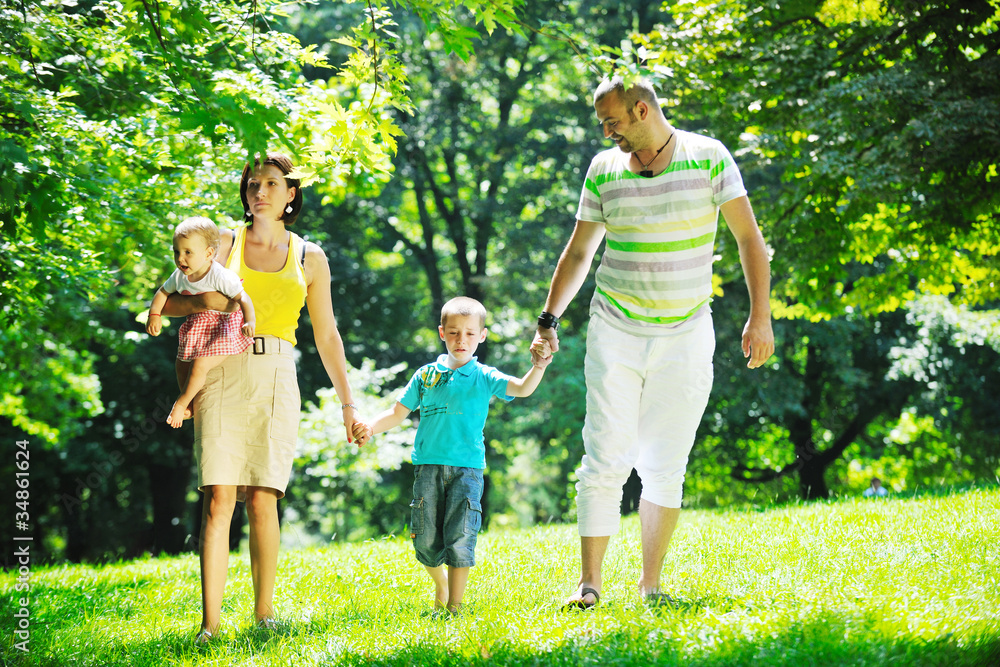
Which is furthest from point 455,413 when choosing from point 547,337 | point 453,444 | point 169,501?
point 169,501

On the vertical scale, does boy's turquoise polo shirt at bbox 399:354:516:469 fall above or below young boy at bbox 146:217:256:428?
below

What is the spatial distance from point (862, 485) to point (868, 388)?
6384 mm

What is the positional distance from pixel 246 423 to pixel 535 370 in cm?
142

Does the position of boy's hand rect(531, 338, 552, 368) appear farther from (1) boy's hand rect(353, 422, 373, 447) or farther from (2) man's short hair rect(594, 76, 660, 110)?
(2) man's short hair rect(594, 76, 660, 110)

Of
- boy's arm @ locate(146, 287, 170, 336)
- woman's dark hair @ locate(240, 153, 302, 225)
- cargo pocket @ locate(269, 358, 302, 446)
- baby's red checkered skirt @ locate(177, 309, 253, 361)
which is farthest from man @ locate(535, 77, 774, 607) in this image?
boy's arm @ locate(146, 287, 170, 336)

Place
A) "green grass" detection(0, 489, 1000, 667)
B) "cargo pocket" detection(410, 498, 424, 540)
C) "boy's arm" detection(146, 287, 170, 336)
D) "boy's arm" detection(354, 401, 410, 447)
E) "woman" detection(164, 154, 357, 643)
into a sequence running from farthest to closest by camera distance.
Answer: "boy's arm" detection(354, 401, 410, 447) < "cargo pocket" detection(410, 498, 424, 540) < "woman" detection(164, 154, 357, 643) < "boy's arm" detection(146, 287, 170, 336) < "green grass" detection(0, 489, 1000, 667)

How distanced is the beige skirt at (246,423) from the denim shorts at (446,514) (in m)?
0.65

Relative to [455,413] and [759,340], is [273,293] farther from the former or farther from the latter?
[759,340]

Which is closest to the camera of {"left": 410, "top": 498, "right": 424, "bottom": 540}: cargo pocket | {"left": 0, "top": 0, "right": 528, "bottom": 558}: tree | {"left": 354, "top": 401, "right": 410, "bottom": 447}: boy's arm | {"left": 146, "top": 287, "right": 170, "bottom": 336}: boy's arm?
{"left": 0, "top": 0, "right": 528, "bottom": 558}: tree

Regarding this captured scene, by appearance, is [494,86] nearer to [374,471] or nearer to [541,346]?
[374,471]

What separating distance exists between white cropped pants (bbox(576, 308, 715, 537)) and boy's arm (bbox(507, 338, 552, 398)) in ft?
0.74

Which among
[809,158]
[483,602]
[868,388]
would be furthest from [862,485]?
[483,602]

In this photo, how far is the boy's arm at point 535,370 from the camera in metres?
3.93

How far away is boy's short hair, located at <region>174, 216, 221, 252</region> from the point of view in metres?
3.79
